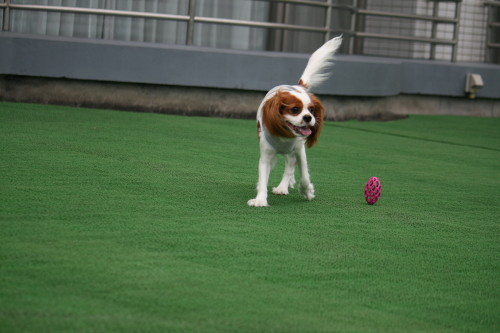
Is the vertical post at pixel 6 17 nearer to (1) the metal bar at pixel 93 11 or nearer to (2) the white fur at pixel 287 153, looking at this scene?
(1) the metal bar at pixel 93 11

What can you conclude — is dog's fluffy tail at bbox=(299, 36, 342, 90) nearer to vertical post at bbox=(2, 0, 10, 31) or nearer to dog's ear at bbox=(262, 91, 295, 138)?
dog's ear at bbox=(262, 91, 295, 138)

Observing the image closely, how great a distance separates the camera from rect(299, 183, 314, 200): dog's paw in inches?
225

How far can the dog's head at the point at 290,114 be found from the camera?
5.29 meters

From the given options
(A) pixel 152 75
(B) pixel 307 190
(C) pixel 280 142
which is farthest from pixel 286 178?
(A) pixel 152 75

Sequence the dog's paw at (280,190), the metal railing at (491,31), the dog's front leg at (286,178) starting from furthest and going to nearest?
the metal railing at (491,31)
the dog's paw at (280,190)
the dog's front leg at (286,178)

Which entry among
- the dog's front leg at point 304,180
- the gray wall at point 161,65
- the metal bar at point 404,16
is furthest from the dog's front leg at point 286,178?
the metal bar at point 404,16

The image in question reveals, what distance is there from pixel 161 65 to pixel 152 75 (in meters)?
0.16

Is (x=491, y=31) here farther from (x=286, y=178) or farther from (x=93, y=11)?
(x=286, y=178)

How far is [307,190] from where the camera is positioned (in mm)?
5742

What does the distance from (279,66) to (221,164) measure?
13.0 ft

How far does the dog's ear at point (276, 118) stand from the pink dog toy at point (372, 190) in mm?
649

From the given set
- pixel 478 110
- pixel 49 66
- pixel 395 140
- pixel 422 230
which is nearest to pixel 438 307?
pixel 422 230

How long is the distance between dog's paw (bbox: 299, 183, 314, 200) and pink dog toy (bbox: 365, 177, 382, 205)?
358 millimetres

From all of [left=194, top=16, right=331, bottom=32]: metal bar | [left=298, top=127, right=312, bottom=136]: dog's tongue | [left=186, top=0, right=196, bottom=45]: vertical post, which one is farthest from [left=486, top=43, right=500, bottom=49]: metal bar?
[left=298, top=127, right=312, bottom=136]: dog's tongue
